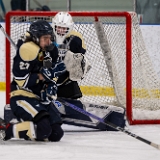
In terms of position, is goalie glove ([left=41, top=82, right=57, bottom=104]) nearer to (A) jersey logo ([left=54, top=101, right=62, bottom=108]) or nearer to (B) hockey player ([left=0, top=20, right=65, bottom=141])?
(B) hockey player ([left=0, top=20, right=65, bottom=141])

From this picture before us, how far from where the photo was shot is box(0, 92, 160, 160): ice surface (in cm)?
334

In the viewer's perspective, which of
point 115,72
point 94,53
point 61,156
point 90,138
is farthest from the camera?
point 94,53

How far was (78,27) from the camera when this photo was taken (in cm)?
500

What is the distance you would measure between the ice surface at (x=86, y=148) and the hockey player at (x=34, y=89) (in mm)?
76

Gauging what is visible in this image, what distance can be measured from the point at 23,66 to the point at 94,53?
1.55 metres

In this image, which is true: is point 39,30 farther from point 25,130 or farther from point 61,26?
point 25,130

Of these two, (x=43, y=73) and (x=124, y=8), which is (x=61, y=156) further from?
(x=124, y=8)

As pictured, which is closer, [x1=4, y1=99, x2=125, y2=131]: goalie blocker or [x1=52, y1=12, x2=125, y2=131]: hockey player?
[x1=52, y1=12, x2=125, y2=131]: hockey player

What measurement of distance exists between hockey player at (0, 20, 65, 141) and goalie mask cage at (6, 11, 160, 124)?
26.9 inches

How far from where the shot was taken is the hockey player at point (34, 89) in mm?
3734

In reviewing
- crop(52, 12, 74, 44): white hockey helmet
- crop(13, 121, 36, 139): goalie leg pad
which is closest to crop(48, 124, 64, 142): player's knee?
crop(13, 121, 36, 139): goalie leg pad

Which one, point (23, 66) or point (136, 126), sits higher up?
point (23, 66)

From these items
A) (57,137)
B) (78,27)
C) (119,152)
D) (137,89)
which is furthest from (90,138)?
(78,27)

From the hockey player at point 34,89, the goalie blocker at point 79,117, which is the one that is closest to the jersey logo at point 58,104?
the goalie blocker at point 79,117
